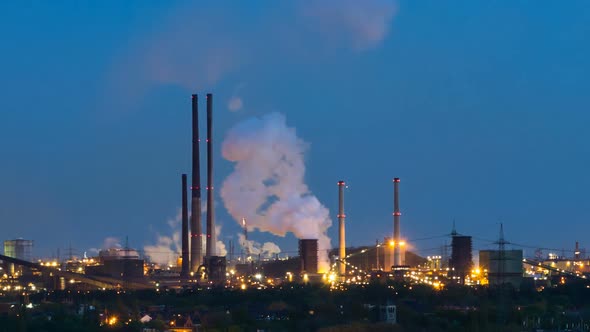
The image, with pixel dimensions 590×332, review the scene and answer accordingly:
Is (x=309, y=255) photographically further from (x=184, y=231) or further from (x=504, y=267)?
(x=504, y=267)

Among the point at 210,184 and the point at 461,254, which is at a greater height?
the point at 210,184

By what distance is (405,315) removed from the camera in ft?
143

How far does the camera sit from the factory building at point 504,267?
66125mm

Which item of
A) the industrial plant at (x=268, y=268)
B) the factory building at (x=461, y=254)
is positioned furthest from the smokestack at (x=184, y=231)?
the factory building at (x=461, y=254)

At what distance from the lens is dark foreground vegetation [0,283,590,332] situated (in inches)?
1539

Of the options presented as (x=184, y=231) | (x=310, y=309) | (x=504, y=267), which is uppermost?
(x=184, y=231)

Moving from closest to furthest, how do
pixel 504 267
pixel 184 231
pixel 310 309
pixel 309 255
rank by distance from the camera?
pixel 310 309 → pixel 504 267 → pixel 184 231 → pixel 309 255

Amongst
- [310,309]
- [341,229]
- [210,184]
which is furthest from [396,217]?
[310,309]

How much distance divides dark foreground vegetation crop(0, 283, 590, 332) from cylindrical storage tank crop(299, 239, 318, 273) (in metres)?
12.2

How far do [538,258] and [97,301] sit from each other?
5660cm

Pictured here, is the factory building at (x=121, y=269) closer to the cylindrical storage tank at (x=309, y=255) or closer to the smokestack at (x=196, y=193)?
the smokestack at (x=196, y=193)

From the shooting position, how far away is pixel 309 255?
78.7 m

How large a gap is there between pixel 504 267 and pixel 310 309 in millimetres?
22315

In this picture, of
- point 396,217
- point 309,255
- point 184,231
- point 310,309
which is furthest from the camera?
point 309,255
